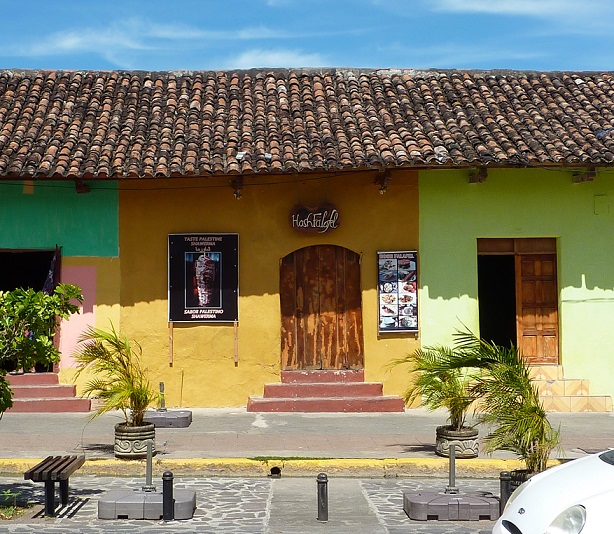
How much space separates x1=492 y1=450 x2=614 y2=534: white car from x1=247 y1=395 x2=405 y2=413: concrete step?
8740mm

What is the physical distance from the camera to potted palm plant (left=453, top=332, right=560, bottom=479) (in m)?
8.85

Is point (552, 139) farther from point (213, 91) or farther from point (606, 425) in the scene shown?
point (213, 91)

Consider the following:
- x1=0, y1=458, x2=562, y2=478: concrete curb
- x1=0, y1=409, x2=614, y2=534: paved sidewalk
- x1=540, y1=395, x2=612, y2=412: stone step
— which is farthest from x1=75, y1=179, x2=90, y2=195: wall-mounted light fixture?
x1=540, y1=395, x2=612, y2=412: stone step

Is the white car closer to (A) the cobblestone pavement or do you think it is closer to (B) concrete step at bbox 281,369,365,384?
(A) the cobblestone pavement

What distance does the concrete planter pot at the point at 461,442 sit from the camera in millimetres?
11648

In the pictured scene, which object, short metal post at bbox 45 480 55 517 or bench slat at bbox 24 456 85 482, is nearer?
bench slat at bbox 24 456 85 482

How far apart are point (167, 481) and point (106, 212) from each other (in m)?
8.09

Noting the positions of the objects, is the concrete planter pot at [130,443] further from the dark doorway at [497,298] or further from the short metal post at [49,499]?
the dark doorway at [497,298]

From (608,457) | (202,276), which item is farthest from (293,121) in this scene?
(608,457)

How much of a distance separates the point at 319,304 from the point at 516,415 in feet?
25.3

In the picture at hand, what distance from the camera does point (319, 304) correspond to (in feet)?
53.8

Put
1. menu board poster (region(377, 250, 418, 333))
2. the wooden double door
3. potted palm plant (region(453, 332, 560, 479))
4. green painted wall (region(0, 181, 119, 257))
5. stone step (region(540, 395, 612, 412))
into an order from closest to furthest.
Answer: potted palm plant (region(453, 332, 560, 479))
stone step (region(540, 395, 612, 412))
green painted wall (region(0, 181, 119, 257))
menu board poster (region(377, 250, 418, 333))
the wooden double door

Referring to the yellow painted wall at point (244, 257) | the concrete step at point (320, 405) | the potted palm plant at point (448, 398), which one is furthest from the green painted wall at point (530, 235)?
the potted palm plant at point (448, 398)

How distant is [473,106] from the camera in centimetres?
1753
